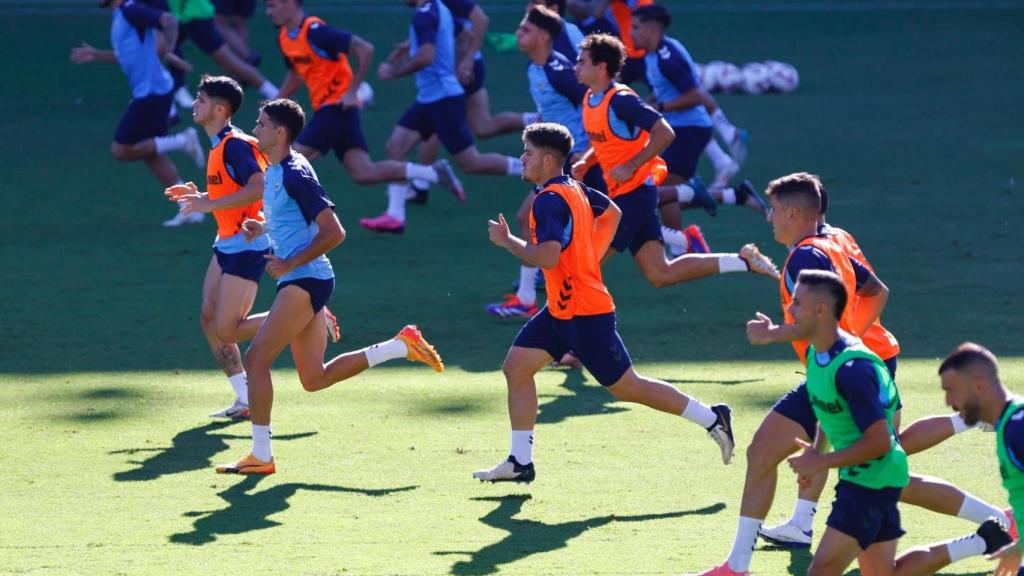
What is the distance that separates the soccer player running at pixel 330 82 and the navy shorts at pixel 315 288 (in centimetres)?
528

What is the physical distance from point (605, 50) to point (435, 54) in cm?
421

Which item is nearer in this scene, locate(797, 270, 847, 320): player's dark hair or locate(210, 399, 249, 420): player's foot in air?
locate(797, 270, 847, 320): player's dark hair

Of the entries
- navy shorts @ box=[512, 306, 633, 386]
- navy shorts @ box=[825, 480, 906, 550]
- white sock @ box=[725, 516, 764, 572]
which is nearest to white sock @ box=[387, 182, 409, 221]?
navy shorts @ box=[512, 306, 633, 386]

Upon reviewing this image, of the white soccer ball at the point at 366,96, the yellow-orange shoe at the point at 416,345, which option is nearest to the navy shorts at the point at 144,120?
the white soccer ball at the point at 366,96

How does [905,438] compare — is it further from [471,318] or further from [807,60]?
[807,60]

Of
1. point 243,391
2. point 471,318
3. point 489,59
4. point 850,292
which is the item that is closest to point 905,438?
point 850,292

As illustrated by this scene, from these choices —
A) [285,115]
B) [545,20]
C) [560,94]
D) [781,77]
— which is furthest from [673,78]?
[781,77]

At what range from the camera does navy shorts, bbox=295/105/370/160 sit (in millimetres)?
12773

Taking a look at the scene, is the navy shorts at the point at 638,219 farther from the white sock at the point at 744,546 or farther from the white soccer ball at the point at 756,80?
the white soccer ball at the point at 756,80

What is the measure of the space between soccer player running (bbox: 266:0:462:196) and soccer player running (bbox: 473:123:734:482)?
5.71m

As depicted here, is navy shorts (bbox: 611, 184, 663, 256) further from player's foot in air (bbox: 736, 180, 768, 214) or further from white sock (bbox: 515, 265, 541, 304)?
player's foot in air (bbox: 736, 180, 768, 214)

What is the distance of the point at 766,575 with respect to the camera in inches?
234

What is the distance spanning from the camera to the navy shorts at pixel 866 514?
512 centimetres

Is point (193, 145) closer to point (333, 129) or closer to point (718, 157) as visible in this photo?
point (333, 129)
